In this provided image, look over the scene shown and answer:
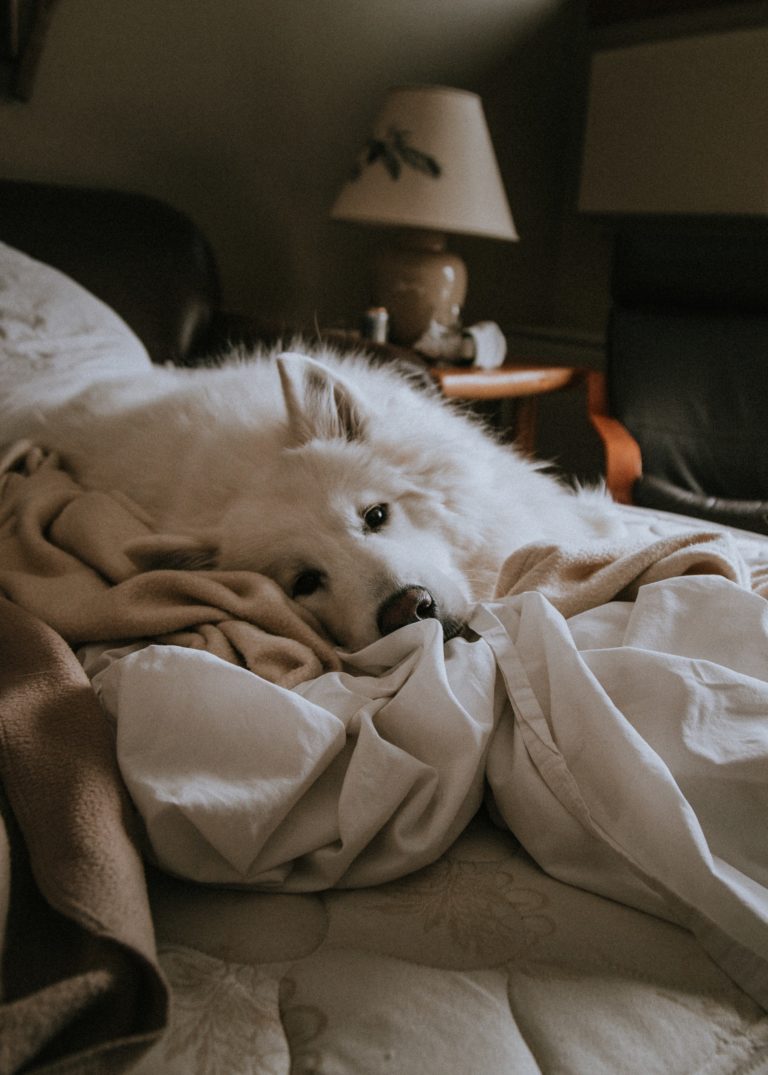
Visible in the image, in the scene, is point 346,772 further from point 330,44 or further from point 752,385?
point 330,44

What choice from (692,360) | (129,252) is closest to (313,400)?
(129,252)

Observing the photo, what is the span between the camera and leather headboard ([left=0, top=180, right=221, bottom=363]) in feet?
8.70

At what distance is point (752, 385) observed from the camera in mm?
3166

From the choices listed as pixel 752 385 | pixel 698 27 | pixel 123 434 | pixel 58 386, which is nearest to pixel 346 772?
pixel 123 434

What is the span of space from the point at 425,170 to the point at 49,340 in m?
1.82

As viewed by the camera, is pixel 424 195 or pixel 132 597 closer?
pixel 132 597

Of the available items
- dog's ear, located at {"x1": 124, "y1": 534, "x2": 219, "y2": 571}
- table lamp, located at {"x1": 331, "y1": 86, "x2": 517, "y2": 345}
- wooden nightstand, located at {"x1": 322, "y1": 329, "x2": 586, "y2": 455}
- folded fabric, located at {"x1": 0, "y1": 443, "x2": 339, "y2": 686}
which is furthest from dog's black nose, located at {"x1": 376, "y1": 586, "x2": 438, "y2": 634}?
table lamp, located at {"x1": 331, "y1": 86, "x2": 517, "y2": 345}

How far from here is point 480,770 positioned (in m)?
0.83

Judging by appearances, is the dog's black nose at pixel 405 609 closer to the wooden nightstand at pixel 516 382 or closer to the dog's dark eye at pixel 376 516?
the dog's dark eye at pixel 376 516

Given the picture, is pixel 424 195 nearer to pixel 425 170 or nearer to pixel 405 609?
pixel 425 170

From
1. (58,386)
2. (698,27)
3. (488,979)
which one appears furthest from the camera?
(698,27)

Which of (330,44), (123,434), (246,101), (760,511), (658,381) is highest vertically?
(330,44)

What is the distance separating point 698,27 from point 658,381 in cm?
199

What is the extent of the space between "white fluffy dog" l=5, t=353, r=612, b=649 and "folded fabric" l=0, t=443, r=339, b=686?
86mm
